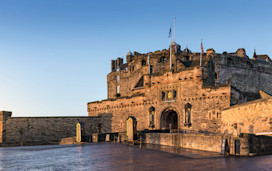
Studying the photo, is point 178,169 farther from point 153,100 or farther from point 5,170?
point 153,100

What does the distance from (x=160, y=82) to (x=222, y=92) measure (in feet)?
27.9

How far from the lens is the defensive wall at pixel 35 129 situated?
35312 millimetres

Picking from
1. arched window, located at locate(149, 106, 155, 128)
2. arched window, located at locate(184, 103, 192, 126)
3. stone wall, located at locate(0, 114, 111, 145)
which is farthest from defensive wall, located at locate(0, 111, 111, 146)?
arched window, located at locate(184, 103, 192, 126)

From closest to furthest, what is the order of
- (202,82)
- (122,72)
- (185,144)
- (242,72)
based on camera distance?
(185,144), (202,82), (242,72), (122,72)

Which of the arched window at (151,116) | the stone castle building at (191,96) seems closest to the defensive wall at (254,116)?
the stone castle building at (191,96)

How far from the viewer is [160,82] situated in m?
33.0

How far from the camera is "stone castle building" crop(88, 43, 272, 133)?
2794 centimetres

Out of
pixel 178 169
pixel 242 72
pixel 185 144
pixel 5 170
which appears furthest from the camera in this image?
pixel 242 72

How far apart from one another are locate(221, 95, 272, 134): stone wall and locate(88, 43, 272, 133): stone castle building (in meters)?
0.20

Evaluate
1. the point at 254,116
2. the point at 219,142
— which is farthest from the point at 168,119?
the point at 219,142

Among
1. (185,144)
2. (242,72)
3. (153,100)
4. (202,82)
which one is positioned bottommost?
(185,144)

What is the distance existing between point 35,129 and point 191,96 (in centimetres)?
2377

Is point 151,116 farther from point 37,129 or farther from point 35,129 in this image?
point 35,129

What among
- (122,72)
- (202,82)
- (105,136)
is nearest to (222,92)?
(202,82)
